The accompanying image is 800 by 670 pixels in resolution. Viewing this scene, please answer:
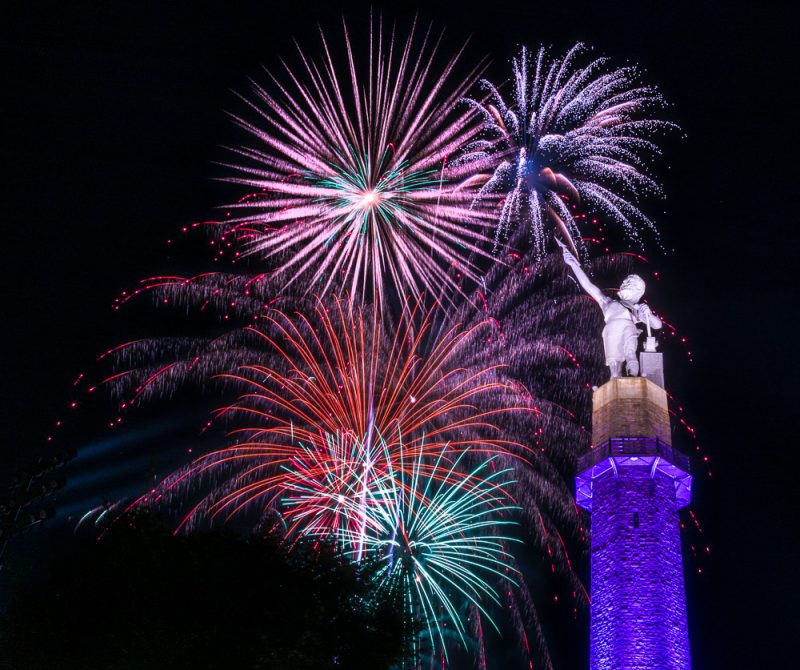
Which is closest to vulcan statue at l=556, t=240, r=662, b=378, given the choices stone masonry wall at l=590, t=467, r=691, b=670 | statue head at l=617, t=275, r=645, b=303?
statue head at l=617, t=275, r=645, b=303

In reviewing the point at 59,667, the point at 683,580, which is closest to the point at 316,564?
the point at 59,667

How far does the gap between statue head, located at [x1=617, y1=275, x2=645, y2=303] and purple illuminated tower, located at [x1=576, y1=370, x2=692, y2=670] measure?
289cm

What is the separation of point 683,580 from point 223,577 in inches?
573

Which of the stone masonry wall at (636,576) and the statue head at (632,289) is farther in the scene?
the statue head at (632,289)

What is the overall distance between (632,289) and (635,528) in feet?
27.5

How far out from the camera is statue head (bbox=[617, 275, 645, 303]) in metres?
33.2

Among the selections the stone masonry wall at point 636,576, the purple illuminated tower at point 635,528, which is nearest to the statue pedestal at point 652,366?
the purple illuminated tower at point 635,528

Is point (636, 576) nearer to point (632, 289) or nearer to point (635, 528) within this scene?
point (635, 528)

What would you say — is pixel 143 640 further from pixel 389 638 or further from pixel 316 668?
pixel 389 638

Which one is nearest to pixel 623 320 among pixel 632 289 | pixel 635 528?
pixel 632 289

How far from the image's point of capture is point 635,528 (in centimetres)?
2947

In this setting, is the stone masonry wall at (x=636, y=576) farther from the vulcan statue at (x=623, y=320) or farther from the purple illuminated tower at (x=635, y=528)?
the vulcan statue at (x=623, y=320)

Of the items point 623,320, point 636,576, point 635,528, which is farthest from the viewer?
point 623,320

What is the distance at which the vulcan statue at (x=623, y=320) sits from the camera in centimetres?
3272
